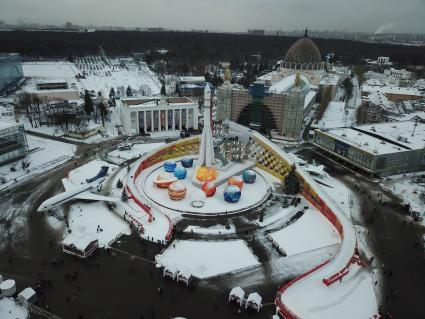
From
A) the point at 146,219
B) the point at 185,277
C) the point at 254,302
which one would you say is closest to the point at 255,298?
the point at 254,302

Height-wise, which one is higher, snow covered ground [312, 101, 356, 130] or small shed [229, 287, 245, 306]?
snow covered ground [312, 101, 356, 130]

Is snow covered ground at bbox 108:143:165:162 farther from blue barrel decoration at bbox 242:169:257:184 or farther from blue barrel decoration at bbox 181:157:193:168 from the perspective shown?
blue barrel decoration at bbox 242:169:257:184

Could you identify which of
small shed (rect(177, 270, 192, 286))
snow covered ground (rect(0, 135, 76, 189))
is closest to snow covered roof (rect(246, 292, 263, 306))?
small shed (rect(177, 270, 192, 286))

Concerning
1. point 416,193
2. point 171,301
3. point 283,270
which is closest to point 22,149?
point 171,301

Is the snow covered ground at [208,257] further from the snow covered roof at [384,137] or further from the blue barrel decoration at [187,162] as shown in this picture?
the snow covered roof at [384,137]

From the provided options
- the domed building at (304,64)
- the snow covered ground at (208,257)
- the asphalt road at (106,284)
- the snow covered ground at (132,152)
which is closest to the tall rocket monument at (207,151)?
the snow covered ground at (208,257)
